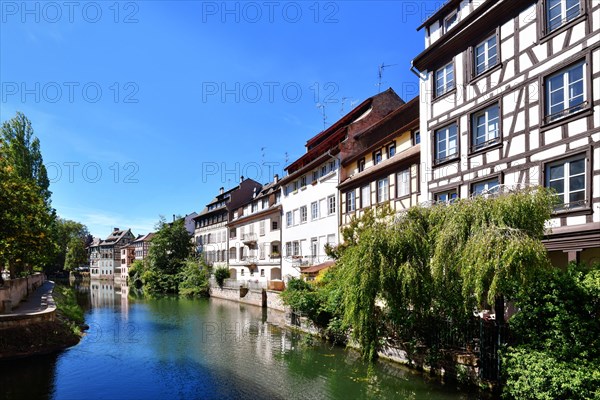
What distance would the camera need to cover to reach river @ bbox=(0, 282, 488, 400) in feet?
39.7

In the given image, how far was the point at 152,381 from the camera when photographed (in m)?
13.5

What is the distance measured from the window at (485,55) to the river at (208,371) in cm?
1075

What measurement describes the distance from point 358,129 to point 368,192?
20.0ft

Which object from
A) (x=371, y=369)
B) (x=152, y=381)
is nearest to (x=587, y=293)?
(x=371, y=369)

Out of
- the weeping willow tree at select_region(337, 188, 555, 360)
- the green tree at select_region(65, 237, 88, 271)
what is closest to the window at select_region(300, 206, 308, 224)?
the weeping willow tree at select_region(337, 188, 555, 360)

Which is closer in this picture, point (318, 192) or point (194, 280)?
point (318, 192)

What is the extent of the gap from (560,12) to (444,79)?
16.5 feet

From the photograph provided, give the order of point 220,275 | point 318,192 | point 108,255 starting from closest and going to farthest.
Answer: point 318,192, point 220,275, point 108,255

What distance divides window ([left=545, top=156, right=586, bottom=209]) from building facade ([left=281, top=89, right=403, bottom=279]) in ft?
46.5

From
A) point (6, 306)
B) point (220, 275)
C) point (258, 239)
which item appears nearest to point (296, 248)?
point (258, 239)

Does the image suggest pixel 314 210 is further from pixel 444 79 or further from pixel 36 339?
pixel 36 339

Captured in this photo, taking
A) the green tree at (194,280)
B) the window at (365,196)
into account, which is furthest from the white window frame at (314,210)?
the green tree at (194,280)

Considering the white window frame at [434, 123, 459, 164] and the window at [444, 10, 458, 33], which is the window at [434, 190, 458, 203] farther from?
the window at [444, 10, 458, 33]

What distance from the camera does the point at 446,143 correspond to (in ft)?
55.1
